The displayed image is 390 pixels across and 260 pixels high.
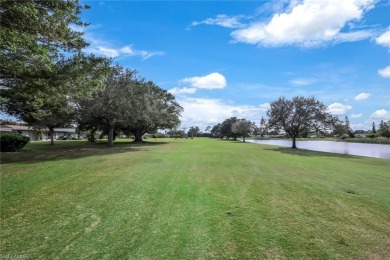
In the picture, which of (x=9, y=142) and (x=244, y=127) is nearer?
(x=9, y=142)

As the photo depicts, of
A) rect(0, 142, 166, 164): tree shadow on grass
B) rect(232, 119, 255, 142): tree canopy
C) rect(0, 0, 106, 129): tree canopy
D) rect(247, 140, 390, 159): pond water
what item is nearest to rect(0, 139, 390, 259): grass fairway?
rect(0, 0, 106, 129): tree canopy

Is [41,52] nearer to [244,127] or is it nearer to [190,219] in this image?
[190,219]

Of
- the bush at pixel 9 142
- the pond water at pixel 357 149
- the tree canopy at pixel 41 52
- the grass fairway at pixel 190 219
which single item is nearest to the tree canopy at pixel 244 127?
the pond water at pixel 357 149

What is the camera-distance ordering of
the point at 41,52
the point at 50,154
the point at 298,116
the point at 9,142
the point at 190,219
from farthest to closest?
the point at 298,116
the point at 9,142
the point at 50,154
the point at 41,52
the point at 190,219

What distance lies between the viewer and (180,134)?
4884 inches

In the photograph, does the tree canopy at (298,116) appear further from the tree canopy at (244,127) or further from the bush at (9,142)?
the tree canopy at (244,127)

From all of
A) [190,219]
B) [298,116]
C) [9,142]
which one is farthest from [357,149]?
[190,219]

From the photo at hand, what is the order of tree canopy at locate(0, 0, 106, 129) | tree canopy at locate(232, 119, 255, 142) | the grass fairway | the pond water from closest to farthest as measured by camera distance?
the grass fairway
tree canopy at locate(0, 0, 106, 129)
the pond water
tree canopy at locate(232, 119, 255, 142)

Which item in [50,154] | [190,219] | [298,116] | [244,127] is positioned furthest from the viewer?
[244,127]

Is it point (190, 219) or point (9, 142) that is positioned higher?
point (9, 142)

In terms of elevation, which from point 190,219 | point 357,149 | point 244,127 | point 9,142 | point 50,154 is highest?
point 244,127

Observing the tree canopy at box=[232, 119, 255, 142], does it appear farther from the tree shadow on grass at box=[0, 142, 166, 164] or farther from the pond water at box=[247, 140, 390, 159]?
the tree shadow on grass at box=[0, 142, 166, 164]

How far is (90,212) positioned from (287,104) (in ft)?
121

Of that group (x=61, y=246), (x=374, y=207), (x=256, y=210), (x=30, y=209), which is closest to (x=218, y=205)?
(x=256, y=210)
